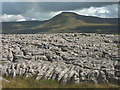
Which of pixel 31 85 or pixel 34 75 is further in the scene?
pixel 34 75

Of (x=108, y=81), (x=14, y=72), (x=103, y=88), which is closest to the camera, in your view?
(x=103, y=88)

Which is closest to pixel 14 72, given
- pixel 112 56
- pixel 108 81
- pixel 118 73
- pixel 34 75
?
pixel 34 75

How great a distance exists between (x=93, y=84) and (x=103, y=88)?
1.41 meters

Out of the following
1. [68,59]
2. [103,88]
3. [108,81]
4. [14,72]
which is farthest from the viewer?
[68,59]

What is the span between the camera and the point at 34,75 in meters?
18.9

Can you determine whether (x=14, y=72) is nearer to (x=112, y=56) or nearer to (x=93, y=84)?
(x=93, y=84)

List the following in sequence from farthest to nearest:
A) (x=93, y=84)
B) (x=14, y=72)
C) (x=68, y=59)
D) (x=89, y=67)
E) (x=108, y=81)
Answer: (x=68, y=59)
(x=89, y=67)
(x=14, y=72)
(x=108, y=81)
(x=93, y=84)

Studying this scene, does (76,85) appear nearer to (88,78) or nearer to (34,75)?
(88,78)

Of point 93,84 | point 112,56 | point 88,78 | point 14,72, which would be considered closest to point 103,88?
point 93,84

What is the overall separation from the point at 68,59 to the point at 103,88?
447 inches

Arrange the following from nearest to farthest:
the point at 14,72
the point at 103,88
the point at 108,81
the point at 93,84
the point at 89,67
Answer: the point at 103,88, the point at 93,84, the point at 108,81, the point at 14,72, the point at 89,67

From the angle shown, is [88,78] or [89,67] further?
[89,67]

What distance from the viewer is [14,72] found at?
62.7 feet

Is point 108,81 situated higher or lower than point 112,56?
lower
